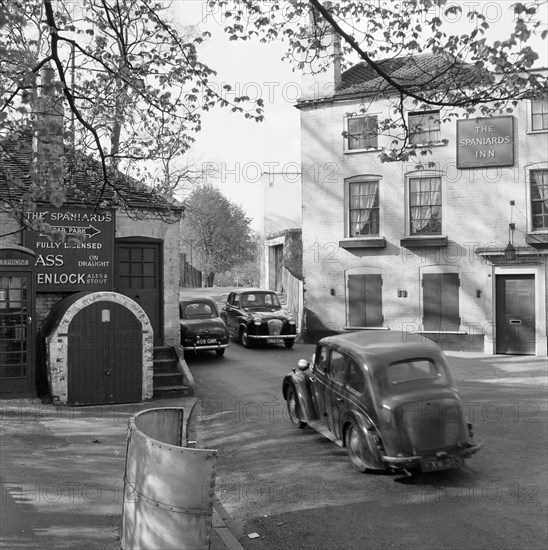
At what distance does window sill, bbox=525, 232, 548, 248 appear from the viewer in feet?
59.9

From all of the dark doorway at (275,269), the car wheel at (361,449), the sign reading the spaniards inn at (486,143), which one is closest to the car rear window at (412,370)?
the car wheel at (361,449)

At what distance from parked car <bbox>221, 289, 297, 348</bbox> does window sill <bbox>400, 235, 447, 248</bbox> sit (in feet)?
15.8

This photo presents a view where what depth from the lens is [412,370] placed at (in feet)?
27.0

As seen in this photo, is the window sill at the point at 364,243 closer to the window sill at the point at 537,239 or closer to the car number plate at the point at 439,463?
the window sill at the point at 537,239

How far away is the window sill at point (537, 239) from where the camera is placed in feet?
59.9

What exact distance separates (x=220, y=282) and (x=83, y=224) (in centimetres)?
4551

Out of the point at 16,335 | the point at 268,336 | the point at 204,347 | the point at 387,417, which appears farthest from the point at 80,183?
the point at 387,417

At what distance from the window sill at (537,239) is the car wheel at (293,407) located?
38.2 feet

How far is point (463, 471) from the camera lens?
26.5ft

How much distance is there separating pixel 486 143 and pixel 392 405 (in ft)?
47.3

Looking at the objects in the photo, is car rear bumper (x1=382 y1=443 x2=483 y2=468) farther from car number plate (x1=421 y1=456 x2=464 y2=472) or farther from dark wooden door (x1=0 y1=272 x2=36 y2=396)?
dark wooden door (x1=0 y1=272 x2=36 y2=396)

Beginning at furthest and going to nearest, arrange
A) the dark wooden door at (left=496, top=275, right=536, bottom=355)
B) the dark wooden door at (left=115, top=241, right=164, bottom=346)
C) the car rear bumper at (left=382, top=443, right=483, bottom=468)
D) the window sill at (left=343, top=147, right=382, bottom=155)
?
the window sill at (left=343, top=147, right=382, bottom=155)
the dark wooden door at (left=496, top=275, right=536, bottom=355)
the dark wooden door at (left=115, top=241, right=164, bottom=346)
the car rear bumper at (left=382, top=443, right=483, bottom=468)

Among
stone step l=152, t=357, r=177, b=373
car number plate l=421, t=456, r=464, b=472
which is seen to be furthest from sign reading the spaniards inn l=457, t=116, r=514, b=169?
car number plate l=421, t=456, r=464, b=472

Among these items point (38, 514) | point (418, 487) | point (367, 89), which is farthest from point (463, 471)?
point (367, 89)
